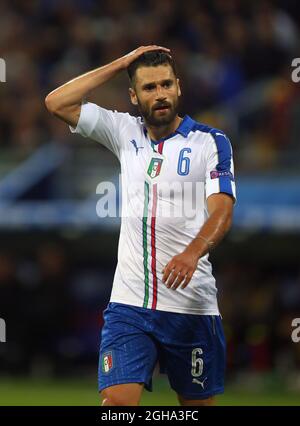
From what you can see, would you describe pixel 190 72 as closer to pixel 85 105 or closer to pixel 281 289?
pixel 281 289

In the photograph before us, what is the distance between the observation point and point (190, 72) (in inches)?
642

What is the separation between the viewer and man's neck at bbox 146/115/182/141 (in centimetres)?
726

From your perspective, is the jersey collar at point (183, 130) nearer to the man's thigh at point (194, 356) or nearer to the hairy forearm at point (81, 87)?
the hairy forearm at point (81, 87)

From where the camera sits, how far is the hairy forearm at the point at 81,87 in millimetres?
7227

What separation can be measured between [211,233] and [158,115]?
0.89 m

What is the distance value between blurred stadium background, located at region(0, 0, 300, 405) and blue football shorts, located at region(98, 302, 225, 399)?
18.7ft

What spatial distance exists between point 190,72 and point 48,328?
4.01 meters

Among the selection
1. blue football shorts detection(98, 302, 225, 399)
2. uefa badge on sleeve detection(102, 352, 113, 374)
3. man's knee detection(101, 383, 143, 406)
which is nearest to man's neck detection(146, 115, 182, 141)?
blue football shorts detection(98, 302, 225, 399)

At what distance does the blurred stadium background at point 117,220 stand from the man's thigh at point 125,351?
591 centimetres

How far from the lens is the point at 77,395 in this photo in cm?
1296

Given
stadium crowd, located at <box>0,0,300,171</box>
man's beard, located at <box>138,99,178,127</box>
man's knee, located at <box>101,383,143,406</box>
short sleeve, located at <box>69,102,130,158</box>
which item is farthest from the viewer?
stadium crowd, located at <box>0,0,300,171</box>

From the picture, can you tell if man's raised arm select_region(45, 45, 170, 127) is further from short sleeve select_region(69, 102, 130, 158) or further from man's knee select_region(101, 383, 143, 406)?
man's knee select_region(101, 383, 143, 406)

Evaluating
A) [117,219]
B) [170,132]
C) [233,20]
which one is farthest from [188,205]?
[233,20]

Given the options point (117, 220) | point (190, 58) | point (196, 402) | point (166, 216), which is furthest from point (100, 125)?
point (190, 58)
